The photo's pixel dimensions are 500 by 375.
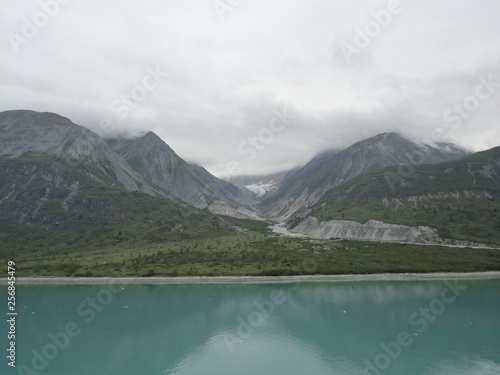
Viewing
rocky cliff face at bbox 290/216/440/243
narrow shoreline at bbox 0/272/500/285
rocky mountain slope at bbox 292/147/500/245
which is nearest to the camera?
Result: narrow shoreline at bbox 0/272/500/285

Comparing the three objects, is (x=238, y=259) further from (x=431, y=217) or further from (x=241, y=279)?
(x=431, y=217)

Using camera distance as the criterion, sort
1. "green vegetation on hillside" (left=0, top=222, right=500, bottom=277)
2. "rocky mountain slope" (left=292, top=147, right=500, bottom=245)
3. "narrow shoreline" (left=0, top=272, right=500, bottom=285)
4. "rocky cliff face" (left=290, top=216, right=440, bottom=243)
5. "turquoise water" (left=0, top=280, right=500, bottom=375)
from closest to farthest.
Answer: "turquoise water" (left=0, top=280, right=500, bottom=375) → "narrow shoreline" (left=0, top=272, right=500, bottom=285) → "green vegetation on hillside" (left=0, top=222, right=500, bottom=277) → "rocky mountain slope" (left=292, top=147, right=500, bottom=245) → "rocky cliff face" (left=290, top=216, right=440, bottom=243)

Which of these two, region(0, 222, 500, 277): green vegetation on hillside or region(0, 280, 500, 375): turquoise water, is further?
region(0, 222, 500, 277): green vegetation on hillside

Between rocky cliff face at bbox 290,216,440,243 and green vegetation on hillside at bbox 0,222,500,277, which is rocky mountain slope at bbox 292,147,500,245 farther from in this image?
green vegetation on hillside at bbox 0,222,500,277

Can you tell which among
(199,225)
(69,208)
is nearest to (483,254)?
(199,225)

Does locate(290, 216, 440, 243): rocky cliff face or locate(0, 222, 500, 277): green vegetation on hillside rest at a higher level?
locate(290, 216, 440, 243): rocky cliff face

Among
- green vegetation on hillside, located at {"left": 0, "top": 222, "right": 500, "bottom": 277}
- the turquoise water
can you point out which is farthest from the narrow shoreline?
the turquoise water

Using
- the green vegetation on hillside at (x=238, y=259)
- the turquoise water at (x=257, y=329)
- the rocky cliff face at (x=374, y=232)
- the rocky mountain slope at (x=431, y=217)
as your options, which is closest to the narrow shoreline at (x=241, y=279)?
the green vegetation on hillside at (x=238, y=259)

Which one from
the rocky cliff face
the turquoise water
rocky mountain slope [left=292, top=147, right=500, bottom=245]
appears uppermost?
rocky mountain slope [left=292, top=147, right=500, bottom=245]

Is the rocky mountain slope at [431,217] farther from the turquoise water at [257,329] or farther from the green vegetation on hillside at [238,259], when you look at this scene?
the turquoise water at [257,329]
